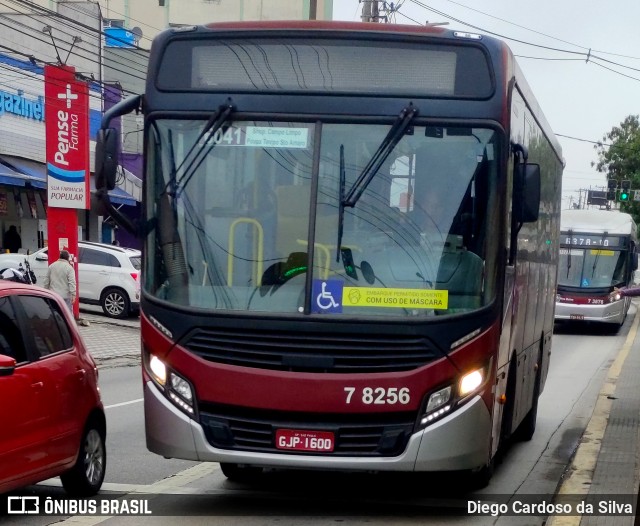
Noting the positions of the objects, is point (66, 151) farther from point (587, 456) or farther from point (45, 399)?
point (45, 399)

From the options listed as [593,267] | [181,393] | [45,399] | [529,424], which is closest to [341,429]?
[181,393]

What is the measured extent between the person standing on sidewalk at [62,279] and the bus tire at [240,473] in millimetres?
13585

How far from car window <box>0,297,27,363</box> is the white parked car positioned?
68.9 ft

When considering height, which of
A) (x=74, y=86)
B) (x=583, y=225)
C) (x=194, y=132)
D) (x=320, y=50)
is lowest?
(x=583, y=225)

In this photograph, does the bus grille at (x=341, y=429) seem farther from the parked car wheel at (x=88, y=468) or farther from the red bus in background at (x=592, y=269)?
the red bus in background at (x=592, y=269)

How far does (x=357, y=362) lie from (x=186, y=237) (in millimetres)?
1473

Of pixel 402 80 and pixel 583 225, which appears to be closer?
pixel 402 80

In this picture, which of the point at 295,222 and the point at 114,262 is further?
the point at 114,262

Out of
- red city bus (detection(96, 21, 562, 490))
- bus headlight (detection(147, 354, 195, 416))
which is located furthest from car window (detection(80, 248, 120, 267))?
bus headlight (detection(147, 354, 195, 416))

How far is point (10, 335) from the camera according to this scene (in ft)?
25.3

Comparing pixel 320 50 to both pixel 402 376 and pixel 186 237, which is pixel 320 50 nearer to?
pixel 186 237

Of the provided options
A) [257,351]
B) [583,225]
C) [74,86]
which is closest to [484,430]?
[257,351]

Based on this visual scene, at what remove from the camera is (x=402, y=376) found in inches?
297

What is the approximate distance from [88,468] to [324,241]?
2.53 m
